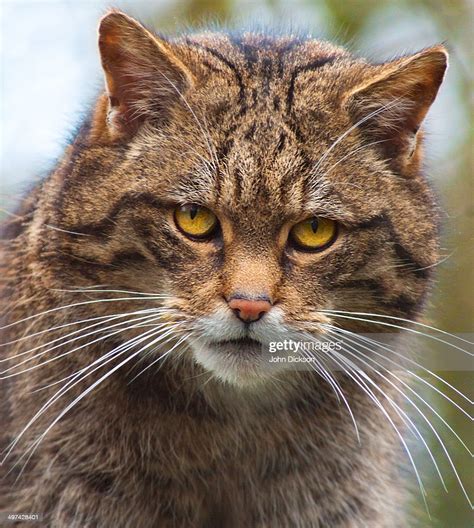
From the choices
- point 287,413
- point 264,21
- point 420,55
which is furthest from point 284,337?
point 264,21

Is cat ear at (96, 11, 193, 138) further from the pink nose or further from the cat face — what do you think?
the pink nose

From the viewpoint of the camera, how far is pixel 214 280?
1.24 metres

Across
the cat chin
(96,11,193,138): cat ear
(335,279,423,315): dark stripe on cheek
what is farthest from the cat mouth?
(96,11,193,138): cat ear

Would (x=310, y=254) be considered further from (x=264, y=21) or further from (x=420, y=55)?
(x=264, y=21)

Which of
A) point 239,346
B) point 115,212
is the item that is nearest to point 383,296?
point 239,346

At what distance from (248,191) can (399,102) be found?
31 cm

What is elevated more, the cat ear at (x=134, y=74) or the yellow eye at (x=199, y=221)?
the cat ear at (x=134, y=74)

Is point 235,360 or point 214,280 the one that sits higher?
point 214,280

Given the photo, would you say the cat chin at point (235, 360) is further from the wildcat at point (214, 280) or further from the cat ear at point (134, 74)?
the cat ear at point (134, 74)

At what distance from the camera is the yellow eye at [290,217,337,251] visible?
1.30 metres

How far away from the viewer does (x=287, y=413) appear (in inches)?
59.4


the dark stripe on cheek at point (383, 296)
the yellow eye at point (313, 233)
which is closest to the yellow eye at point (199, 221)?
the yellow eye at point (313, 233)

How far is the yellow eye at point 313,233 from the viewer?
1301 millimetres

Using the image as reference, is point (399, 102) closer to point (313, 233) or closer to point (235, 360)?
point (313, 233)
